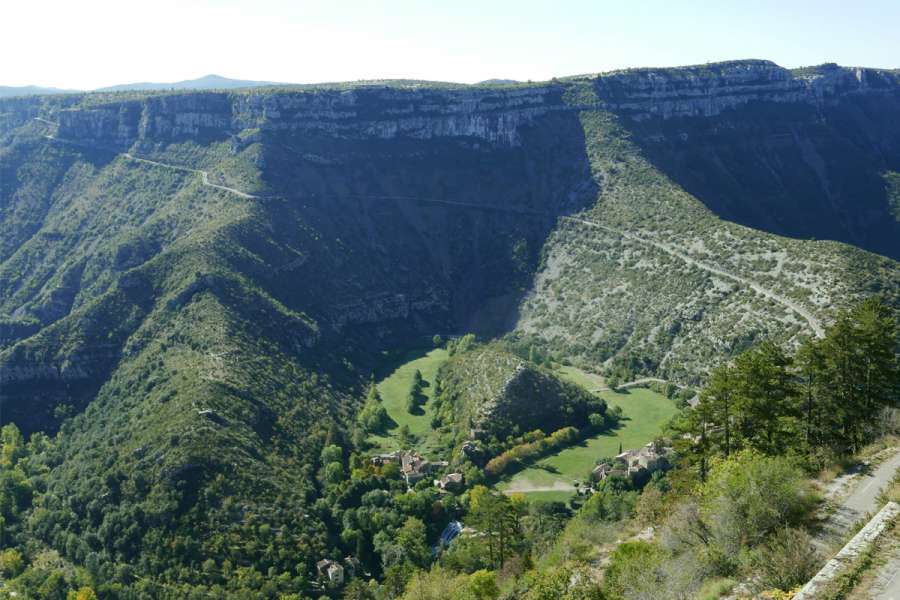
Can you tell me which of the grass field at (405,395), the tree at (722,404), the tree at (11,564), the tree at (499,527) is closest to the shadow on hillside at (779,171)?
the grass field at (405,395)

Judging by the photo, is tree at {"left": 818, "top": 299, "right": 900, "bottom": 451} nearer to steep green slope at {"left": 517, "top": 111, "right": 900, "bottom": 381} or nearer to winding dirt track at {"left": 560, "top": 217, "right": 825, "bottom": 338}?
winding dirt track at {"left": 560, "top": 217, "right": 825, "bottom": 338}

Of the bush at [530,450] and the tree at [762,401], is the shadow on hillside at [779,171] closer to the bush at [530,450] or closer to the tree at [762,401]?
the bush at [530,450]

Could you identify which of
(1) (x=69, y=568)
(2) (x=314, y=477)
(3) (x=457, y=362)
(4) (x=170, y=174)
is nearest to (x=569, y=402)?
(3) (x=457, y=362)

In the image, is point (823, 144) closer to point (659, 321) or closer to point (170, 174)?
point (659, 321)

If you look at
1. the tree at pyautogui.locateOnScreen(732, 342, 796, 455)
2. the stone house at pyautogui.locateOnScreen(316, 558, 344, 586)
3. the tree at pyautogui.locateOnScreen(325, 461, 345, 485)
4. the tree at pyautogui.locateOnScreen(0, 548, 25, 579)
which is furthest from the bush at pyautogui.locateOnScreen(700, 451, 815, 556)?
the tree at pyautogui.locateOnScreen(0, 548, 25, 579)

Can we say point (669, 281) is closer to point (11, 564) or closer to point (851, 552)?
point (851, 552)

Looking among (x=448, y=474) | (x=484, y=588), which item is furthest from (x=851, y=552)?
(x=448, y=474)
